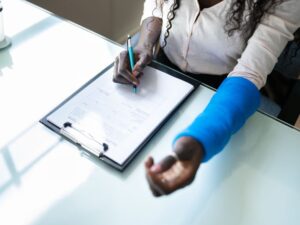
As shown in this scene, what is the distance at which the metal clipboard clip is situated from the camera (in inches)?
24.9

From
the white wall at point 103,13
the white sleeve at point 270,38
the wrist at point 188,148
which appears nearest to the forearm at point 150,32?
the white sleeve at point 270,38

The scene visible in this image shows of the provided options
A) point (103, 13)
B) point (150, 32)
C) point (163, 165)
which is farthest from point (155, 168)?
point (103, 13)

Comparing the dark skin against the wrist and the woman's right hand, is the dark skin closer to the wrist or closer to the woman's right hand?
the wrist

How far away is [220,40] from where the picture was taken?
90cm

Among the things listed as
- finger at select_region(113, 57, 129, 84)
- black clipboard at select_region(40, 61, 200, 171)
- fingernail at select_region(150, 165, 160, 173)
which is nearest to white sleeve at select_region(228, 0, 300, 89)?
black clipboard at select_region(40, 61, 200, 171)

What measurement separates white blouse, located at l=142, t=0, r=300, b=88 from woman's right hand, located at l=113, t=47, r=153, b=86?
171 mm

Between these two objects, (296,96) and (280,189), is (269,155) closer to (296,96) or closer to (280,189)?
(280,189)

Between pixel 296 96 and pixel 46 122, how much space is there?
2.16 feet

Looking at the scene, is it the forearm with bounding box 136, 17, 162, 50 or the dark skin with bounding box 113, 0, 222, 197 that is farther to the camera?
the forearm with bounding box 136, 17, 162, 50

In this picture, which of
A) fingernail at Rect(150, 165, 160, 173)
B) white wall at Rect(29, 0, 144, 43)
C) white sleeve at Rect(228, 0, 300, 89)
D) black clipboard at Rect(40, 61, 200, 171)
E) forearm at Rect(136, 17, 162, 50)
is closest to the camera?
fingernail at Rect(150, 165, 160, 173)

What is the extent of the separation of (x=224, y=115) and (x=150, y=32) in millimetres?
456

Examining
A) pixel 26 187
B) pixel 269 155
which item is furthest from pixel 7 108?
pixel 269 155

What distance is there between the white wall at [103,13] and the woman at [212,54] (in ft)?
2.62

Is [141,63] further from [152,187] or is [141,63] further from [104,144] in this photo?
[152,187]
